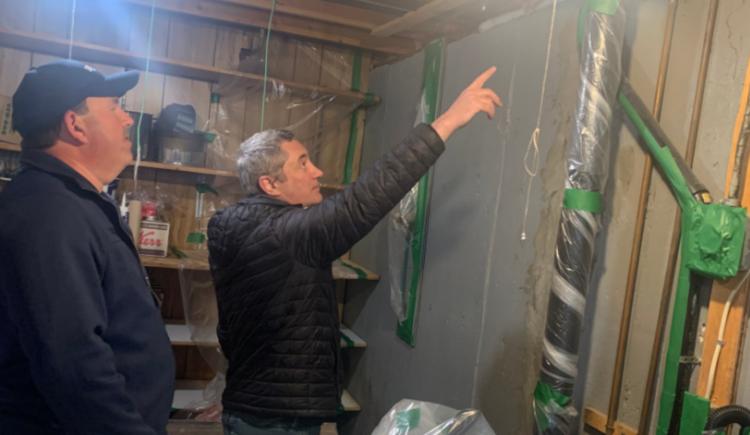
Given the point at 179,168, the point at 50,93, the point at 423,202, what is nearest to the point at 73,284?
the point at 50,93

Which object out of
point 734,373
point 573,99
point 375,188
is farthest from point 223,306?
point 734,373

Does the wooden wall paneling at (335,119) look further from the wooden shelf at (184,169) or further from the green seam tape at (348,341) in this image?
the green seam tape at (348,341)

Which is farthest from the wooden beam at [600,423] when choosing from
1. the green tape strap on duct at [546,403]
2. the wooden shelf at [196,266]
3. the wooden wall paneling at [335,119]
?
the wooden wall paneling at [335,119]

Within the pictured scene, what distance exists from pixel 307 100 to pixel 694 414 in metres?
2.31

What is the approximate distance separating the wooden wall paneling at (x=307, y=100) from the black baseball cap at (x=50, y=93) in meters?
1.92

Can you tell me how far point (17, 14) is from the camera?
2.72 m

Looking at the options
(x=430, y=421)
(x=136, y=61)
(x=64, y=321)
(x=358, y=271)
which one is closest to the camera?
(x=64, y=321)

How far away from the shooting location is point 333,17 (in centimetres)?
275

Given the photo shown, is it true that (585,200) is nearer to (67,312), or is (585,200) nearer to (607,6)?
(607,6)

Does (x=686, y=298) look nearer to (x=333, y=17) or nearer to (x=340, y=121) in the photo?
(x=333, y=17)

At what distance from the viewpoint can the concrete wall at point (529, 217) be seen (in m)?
1.34

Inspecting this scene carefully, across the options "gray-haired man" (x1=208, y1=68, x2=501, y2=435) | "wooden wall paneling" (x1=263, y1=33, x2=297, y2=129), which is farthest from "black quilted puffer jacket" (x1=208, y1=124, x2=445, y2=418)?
"wooden wall paneling" (x1=263, y1=33, x2=297, y2=129)

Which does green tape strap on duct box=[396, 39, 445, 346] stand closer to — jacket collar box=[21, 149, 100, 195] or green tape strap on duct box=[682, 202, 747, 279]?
green tape strap on duct box=[682, 202, 747, 279]

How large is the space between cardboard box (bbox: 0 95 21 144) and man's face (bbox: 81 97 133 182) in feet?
5.68
